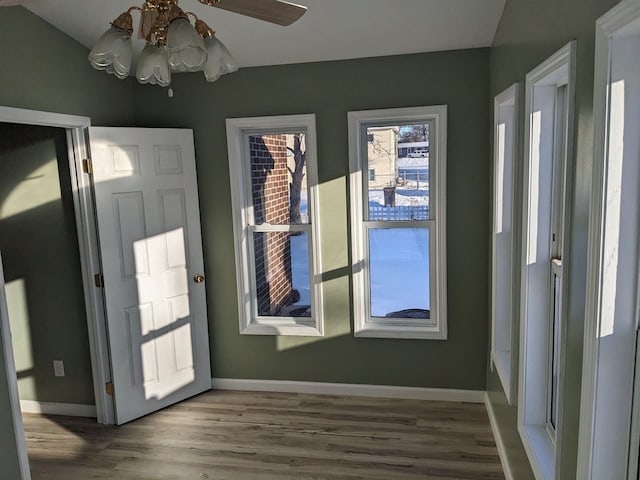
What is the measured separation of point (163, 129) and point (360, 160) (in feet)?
4.75

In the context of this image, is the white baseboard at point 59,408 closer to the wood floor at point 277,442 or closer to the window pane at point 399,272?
the wood floor at point 277,442

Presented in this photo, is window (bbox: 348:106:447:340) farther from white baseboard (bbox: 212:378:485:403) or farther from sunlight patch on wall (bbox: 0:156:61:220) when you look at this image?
sunlight patch on wall (bbox: 0:156:61:220)

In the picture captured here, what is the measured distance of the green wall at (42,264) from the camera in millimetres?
3629

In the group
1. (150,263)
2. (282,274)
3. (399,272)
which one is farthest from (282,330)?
(150,263)

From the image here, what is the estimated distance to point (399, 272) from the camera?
395 cm

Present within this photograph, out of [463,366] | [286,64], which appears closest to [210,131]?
[286,64]

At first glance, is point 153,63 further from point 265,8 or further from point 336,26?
point 336,26

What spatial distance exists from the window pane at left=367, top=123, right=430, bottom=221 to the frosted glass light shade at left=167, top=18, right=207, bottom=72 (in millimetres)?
2342

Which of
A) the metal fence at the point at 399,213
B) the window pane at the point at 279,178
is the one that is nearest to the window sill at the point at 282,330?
the window pane at the point at 279,178

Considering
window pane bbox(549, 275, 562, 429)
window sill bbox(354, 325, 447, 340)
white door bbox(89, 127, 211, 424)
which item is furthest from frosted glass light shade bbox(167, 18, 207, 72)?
window sill bbox(354, 325, 447, 340)

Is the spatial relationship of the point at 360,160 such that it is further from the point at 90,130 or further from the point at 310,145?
the point at 90,130

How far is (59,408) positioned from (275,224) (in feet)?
7.00

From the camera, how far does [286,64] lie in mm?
3791

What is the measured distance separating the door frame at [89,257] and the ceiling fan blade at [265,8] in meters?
2.01
